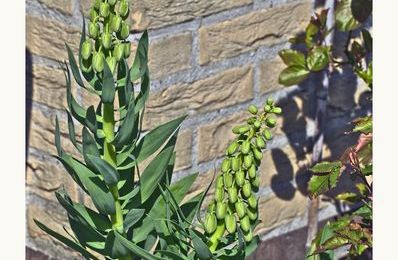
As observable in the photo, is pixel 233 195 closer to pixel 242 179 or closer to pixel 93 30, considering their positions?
pixel 242 179

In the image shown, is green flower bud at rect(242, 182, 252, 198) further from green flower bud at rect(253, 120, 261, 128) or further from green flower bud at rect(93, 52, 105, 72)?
green flower bud at rect(93, 52, 105, 72)

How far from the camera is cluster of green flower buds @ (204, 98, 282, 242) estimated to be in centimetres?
76

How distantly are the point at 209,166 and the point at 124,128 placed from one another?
81cm

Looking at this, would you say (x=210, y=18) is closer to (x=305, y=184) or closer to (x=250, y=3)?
(x=250, y=3)

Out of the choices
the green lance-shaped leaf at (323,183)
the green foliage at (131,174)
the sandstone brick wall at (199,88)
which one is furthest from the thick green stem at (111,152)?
the sandstone brick wall at (199,88)

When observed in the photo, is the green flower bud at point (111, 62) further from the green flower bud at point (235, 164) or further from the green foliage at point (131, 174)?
the green flower bud at point (235, 164)

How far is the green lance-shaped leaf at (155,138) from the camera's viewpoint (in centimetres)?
86

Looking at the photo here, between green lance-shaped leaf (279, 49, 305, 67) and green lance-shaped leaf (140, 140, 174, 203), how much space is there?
0.74 meters

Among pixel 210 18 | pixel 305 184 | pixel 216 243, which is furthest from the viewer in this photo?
pixel 305 184

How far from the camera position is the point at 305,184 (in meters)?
1.79

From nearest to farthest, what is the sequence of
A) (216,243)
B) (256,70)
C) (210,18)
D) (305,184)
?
(216,243), (210,18), (256,70), (305,184)

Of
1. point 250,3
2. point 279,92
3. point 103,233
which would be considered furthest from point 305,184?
point 103,233

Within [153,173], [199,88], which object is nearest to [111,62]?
[153,173]

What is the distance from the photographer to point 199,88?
156 cm
